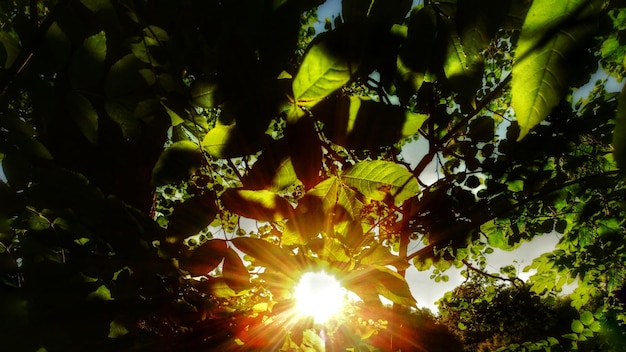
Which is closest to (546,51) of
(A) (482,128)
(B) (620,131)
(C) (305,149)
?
(B) (620,131)

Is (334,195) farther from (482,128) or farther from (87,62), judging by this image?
(482,128)

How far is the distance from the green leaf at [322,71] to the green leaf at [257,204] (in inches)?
11.7

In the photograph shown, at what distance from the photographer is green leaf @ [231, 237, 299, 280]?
860mm

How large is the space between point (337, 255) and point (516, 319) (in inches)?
429

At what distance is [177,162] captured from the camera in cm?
92

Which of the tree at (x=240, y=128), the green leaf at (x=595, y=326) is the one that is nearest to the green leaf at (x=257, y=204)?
the tree at (x=240, y=128)

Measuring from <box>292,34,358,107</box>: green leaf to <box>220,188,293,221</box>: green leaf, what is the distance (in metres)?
0.30

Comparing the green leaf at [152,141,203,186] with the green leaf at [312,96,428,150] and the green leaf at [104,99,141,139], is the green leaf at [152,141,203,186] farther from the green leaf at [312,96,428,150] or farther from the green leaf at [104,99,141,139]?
the green leaf at [312,96,428,150]

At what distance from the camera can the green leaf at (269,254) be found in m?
0.86

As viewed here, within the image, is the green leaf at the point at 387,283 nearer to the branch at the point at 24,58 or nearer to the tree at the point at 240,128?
the tree at the point at 240,128

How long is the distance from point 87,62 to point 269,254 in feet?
2.54

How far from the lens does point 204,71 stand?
958mm

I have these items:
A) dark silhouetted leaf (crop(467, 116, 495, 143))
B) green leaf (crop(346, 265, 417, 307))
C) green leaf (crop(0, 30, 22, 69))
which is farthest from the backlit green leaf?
green leaf (crop(0, 30, 22, 69))

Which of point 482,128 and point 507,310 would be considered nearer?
point 482,128
